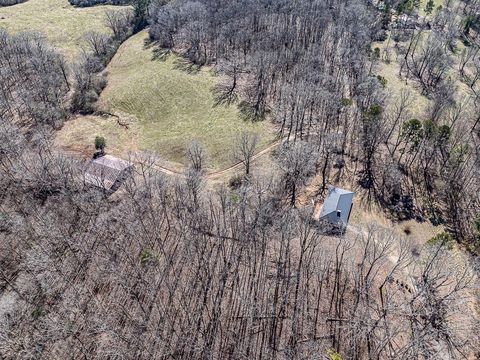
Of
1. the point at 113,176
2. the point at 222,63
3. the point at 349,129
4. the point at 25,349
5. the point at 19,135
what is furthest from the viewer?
the point at 222,63

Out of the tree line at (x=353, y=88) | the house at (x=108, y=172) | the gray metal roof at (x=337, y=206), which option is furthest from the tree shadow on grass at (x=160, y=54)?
the gray metal roof at (x=337, y=206)

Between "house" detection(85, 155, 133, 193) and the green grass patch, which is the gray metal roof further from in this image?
"house" detection(85, 155, 133, 193)

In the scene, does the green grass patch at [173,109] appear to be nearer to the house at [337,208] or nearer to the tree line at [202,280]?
the tree line at [202,280]

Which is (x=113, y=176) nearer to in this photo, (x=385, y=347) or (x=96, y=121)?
(x=96, y=121)

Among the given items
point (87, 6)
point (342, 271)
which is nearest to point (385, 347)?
point (342, 271)

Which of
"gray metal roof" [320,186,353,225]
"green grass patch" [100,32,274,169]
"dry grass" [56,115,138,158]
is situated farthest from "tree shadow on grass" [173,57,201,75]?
"gray metal roof" [320,186,353,225]

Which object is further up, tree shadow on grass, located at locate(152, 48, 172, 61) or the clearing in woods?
tree shadow on grass, located at locate(152, 48, 172, 61)
